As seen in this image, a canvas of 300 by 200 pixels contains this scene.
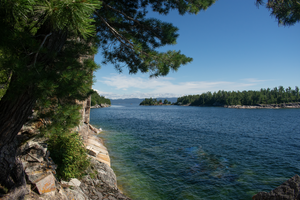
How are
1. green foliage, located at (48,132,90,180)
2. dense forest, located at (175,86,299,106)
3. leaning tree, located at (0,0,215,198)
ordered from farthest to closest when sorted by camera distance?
dense forest, located at (175,86,299,106)
green foliage, located at (48,132,90,180)
leaning tree, located at (0,0,215,198)

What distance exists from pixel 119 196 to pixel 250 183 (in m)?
8.13

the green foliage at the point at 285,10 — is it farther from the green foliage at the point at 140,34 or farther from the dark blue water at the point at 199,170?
the dark blue water at the point at 199,170

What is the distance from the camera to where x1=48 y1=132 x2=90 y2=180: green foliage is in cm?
638

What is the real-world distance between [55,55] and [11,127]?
1.79 metres

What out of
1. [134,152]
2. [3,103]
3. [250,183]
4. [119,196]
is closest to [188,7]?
[3,103]

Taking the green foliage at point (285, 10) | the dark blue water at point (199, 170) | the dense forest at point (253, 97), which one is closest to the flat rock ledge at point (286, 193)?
the dark blue water at point (199, 170)

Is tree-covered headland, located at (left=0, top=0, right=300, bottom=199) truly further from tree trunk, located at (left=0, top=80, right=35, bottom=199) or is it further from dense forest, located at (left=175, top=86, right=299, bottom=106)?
dense forest, located at (left=175, top=86, right=299, bottom=106)

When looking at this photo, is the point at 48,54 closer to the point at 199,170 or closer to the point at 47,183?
the point at 47,183

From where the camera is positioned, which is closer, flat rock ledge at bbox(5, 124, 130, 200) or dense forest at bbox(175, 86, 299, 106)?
flat rock ledge at bbox(5, 124, 130, 200)

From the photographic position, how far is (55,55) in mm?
3344

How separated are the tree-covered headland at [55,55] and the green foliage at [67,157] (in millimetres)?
2240

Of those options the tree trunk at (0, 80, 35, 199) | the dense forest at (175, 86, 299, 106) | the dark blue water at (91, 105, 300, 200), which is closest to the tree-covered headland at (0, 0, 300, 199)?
the tree trunk at (0, 80, 35, 199)

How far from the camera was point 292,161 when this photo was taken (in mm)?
14766

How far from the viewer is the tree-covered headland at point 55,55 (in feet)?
8.31
